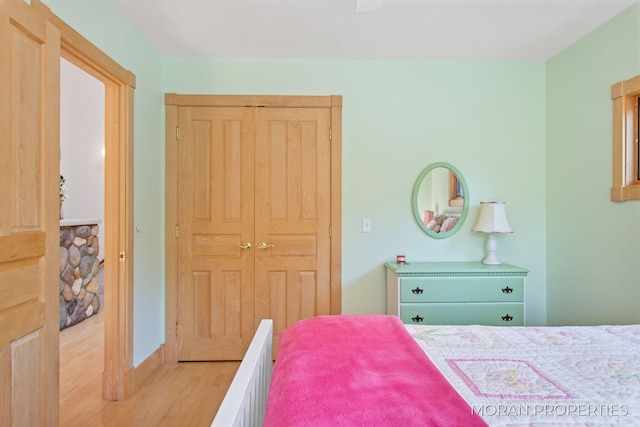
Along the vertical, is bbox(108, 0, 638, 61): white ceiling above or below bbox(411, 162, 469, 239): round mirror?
above

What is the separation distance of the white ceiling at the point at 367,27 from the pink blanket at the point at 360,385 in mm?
1892

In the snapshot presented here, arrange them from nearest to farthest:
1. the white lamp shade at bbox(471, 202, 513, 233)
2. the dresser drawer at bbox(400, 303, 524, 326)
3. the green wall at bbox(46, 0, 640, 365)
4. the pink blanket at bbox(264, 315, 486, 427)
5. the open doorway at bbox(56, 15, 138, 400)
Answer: the pink blanket at bbox(264, 315, 486, 427), the open doorway at bbox(56, 15, 138, 400), the dresser drawer at bbox(400, 303, 524, 326), the white lamp shade at bbox(471, 202, 513, 233), the green wall at bbox(46, 0, 640, 365)

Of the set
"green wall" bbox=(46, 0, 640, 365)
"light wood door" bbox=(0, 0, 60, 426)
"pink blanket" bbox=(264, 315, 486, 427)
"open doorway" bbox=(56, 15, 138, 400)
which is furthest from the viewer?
"green wall" bbox=(46, 0, 640, 365)

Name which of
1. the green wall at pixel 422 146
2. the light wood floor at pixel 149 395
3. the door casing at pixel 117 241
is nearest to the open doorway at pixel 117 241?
the door casing at pixel 117 241

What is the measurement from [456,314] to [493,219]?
788mm

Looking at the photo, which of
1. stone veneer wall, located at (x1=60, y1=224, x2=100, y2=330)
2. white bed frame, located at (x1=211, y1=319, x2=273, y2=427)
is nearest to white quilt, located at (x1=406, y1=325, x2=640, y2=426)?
white bed frame, located at (x1=211, y1=319, x2=273, y2=427)

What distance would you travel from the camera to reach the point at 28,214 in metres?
1.36

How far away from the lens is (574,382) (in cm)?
105

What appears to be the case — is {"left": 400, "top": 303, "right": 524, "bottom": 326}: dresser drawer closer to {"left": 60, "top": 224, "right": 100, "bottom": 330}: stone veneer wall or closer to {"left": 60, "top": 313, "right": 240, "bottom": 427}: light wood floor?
{"left": 60, "top": 313, "right": 240, "bottom": 427}: light wood floor

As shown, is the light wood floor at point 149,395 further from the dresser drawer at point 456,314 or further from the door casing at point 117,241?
the dresser drawer at point 456,314

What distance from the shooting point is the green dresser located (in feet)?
7.91

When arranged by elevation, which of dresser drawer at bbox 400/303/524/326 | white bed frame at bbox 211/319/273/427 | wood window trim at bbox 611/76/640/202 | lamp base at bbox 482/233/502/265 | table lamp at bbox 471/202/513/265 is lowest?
dresser drawer at bbox 400/303/524/326

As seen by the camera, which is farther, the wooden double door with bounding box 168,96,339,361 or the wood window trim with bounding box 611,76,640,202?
the wooden double door with bounding box 168,96,339,361

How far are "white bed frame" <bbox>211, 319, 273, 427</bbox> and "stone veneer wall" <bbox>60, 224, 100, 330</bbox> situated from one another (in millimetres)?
3006
